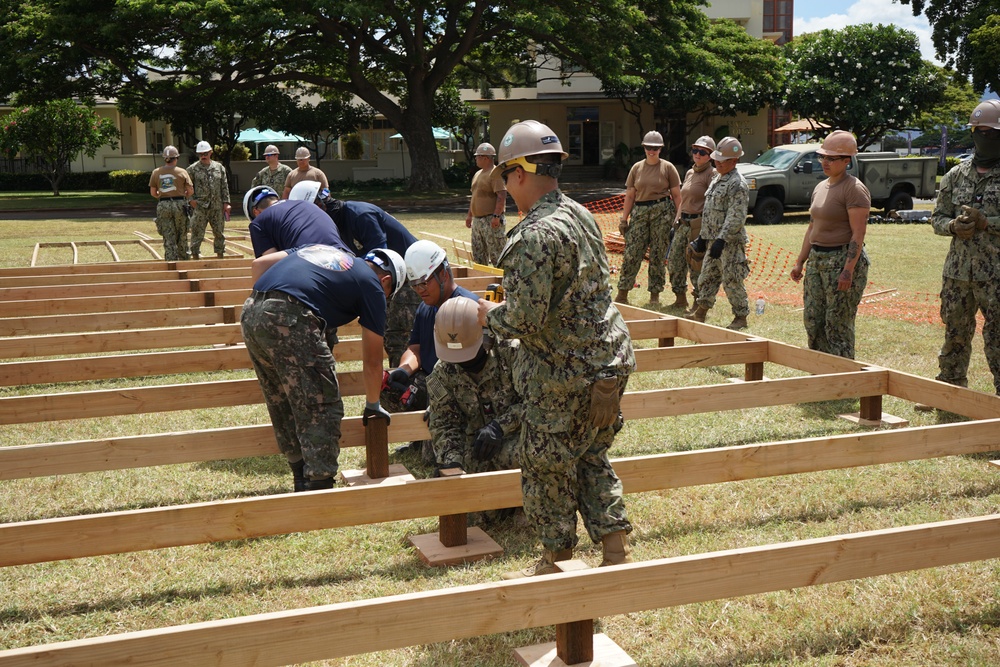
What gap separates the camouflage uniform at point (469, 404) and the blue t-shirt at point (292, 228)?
1.05m

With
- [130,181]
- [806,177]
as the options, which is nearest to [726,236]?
[806,177]

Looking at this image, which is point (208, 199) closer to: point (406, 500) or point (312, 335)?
point (312, 335)

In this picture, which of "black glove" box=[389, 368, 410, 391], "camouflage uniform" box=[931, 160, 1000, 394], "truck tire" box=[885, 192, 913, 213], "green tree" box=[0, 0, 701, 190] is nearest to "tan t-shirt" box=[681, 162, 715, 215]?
"camouflage uniform" box=[931, 160, 1000, 394]

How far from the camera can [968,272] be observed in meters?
6.57

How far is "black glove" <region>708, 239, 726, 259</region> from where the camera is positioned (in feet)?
31.1

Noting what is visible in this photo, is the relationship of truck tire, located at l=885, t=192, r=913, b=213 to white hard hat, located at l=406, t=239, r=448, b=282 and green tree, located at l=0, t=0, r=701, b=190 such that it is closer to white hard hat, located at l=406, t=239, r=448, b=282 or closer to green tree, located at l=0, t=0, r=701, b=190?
green tree, located at l=0, t=0, r=701, b=190

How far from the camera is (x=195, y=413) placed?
7348 mm

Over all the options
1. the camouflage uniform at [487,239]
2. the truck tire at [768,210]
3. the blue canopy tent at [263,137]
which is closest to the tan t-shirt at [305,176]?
the camouflage uniform at [487,239]

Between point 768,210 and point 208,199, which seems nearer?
point 208,199

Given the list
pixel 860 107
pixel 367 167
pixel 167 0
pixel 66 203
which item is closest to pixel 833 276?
pixel 167 0

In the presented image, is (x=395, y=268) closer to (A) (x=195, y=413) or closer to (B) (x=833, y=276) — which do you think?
(A) (x=195, y=413)

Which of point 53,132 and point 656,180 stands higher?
point 53,132

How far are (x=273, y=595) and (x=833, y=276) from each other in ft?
16.3

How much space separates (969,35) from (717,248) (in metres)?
32.0
